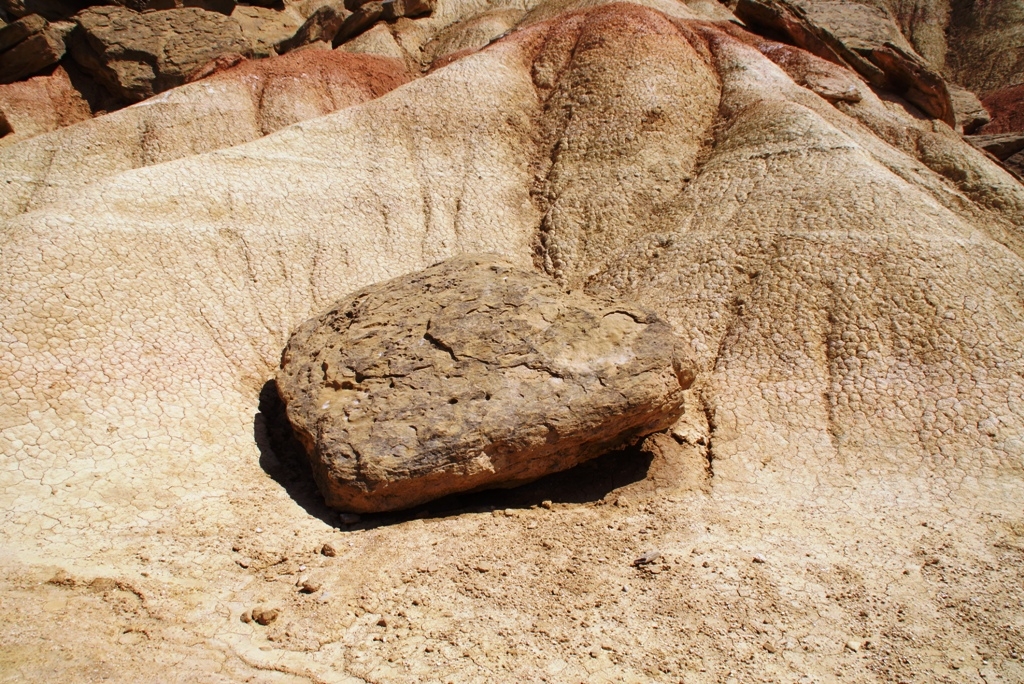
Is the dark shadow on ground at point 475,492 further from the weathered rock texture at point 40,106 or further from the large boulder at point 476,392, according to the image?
the weathered rock texture at point 40,106

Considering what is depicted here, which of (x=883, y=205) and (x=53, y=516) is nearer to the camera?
(x=53, y=516)

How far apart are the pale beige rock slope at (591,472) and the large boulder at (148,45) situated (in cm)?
603

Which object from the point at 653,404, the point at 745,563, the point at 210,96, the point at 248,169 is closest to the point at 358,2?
the point at 210,96

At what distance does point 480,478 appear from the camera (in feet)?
18.9

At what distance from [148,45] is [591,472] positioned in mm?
12459

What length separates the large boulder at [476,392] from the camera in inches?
223

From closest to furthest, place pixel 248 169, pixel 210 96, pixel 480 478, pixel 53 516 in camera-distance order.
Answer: pixel 53 516, pixel 480 478, pixel 248 169, pixel 210 96

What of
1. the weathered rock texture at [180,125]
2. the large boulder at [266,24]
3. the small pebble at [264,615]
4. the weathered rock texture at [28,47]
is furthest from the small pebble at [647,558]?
the weathered rock texture at [28,47]

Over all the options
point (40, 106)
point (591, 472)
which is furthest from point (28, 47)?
point (591, 472)

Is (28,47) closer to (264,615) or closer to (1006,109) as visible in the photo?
(264,615)

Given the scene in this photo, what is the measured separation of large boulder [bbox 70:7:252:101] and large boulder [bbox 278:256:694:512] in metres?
10.0

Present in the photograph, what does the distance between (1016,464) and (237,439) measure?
576 centimetres

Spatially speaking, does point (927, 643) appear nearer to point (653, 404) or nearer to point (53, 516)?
point (653, 404)

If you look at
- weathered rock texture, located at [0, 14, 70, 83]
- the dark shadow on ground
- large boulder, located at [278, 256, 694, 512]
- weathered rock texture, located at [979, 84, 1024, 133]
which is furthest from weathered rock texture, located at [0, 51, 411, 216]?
weathered rock texture, located at [979, 84, 1024, 133]
